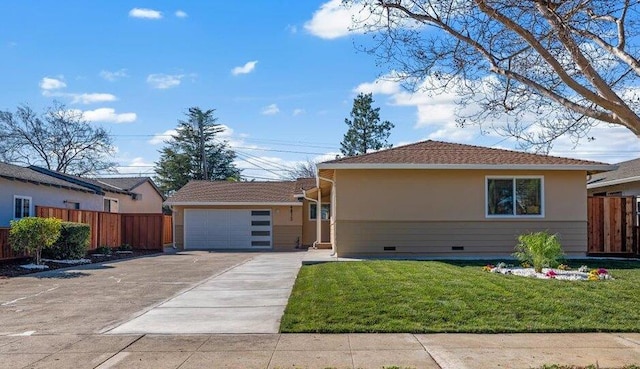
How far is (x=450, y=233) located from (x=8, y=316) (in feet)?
39.8

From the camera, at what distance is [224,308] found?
30.5ft

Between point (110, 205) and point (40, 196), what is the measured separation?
8.41 metres

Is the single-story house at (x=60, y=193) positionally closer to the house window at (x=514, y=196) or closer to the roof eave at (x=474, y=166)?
the roof eave at (x=474, y=166)

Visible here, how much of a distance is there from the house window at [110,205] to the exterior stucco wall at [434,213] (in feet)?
54.4

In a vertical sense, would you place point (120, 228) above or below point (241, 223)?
below

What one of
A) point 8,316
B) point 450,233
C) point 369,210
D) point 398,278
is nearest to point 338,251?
point 369,210

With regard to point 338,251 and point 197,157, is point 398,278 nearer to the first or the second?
point 338,251

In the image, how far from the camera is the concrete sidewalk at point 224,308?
25.5 ft

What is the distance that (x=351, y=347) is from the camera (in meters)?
6.76

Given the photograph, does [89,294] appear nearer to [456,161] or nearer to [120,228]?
[456,161]

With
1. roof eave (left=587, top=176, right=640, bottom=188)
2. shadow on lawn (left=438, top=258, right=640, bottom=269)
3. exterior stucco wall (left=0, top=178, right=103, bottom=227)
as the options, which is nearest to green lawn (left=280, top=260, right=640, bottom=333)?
shadow on lawn (left=438, top=258, right=640, bottom=269)

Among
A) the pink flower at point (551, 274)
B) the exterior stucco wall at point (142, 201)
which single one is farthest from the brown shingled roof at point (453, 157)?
the exterior stucco wall at point (142, 201)

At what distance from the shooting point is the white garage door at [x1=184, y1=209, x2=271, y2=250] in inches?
1068

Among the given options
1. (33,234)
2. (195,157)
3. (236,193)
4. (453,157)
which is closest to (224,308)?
(33,234)
